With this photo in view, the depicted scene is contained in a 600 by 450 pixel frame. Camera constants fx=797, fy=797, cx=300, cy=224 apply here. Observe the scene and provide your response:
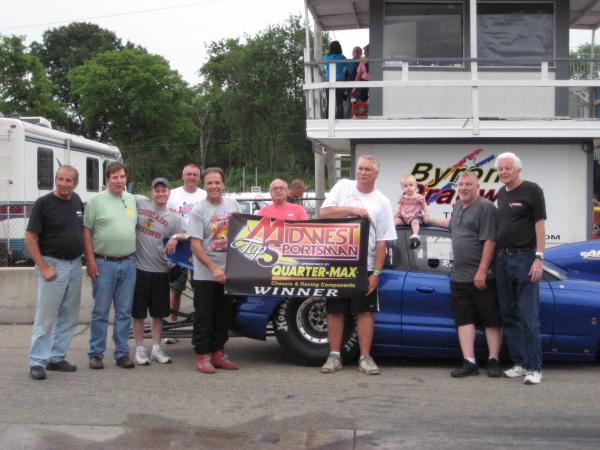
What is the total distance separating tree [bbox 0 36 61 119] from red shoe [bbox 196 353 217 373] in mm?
33369

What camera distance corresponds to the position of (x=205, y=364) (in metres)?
7.18

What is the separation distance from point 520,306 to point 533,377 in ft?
1.98

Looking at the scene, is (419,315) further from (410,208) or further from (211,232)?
(211,232)

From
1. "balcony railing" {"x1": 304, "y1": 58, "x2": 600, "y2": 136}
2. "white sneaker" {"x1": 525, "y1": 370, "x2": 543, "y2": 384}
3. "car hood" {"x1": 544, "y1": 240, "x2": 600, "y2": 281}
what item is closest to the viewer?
"white sneaker" {"x1": 525, "y1": 370, "x2": 543, "y2": 384}

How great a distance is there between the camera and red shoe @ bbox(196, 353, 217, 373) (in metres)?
7.16

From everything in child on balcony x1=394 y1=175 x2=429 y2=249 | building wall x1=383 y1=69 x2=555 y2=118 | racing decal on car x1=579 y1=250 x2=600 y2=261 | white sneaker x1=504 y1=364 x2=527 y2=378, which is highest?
building wall x1=383 y1=69 x2=555 y2=118

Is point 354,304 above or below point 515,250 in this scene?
below

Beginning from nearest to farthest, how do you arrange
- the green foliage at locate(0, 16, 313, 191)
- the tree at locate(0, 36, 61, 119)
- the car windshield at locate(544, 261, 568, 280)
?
the car windshield at locate(544, 261, 568, 280) < the tree at locate(0, 36, 61, 119) < the green foliage at locate(0, 16, 313, 191)

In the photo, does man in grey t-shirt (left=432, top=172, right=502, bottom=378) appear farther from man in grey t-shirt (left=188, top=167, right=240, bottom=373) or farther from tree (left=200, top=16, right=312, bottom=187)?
tree (left=200, top=16, right=312, bottom=187)

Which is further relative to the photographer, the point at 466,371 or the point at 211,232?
the point at 211,232

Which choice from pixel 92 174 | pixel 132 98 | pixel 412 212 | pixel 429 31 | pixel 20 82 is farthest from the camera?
pixel 132 98

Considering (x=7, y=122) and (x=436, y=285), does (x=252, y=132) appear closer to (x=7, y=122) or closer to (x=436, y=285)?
(x=7, y=122)

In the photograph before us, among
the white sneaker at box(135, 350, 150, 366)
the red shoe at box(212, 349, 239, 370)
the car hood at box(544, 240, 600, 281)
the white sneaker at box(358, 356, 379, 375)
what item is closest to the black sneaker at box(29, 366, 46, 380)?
the white sneaker at box(135, 350, 150, 366)

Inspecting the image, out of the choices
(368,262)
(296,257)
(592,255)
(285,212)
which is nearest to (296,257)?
(296,257)
